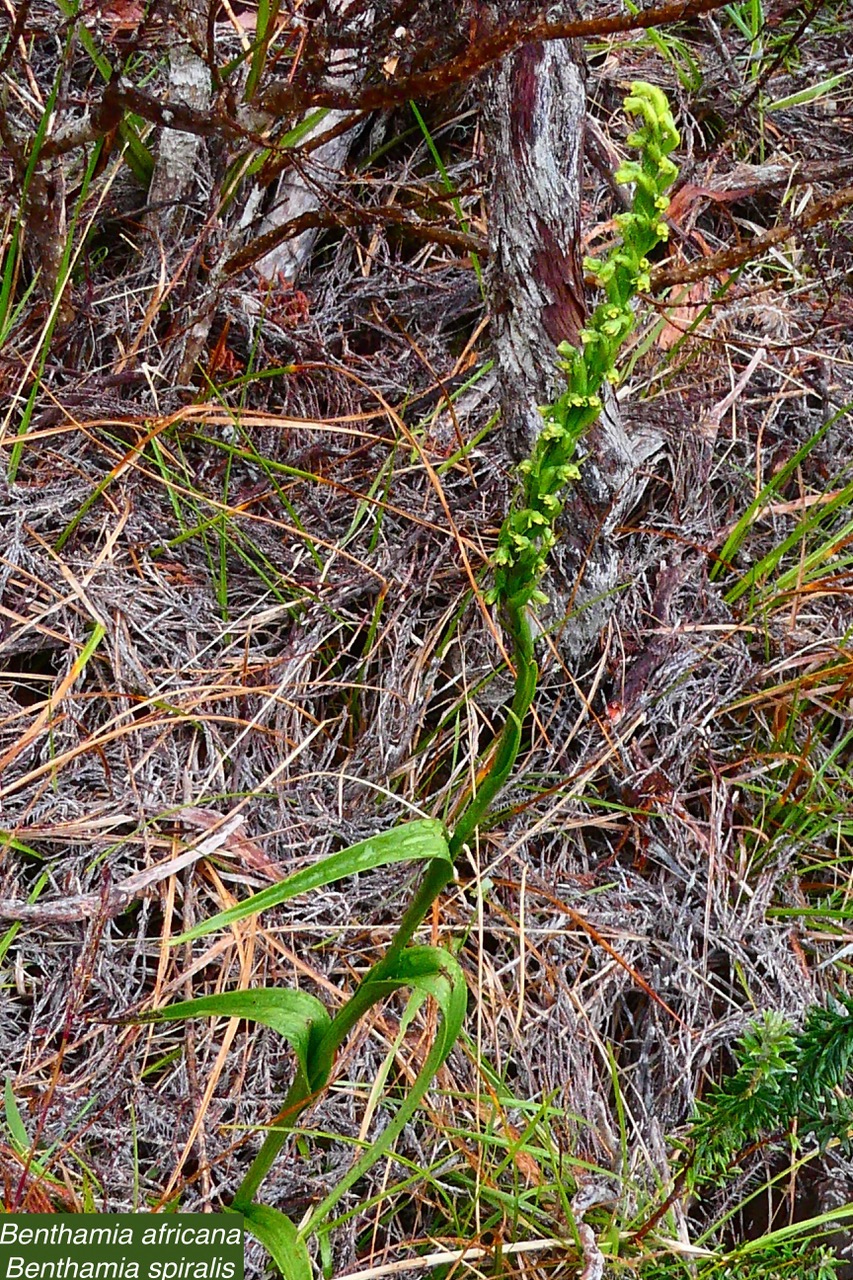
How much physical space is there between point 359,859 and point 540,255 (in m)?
0.99

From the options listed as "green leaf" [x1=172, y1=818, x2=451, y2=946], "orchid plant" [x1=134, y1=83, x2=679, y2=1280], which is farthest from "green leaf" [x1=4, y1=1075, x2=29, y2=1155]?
"green leaf" [x1=172, y1=818, x2=451, y2=946]

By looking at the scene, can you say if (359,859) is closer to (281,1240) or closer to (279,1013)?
(279,1013)

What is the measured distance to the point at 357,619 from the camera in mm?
1771

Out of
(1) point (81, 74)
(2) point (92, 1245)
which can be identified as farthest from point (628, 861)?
(1) point (81, 74)

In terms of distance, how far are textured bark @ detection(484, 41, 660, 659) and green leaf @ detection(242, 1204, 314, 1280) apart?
0.97 meters

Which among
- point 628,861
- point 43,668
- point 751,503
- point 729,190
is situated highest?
point 729,190

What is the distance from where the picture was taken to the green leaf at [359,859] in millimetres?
976

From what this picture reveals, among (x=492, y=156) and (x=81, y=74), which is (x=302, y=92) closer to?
(x=492, y=156)

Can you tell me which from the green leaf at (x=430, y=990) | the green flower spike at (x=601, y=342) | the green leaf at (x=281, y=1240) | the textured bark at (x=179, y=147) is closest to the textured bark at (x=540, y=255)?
the textured bark at (x=179, y=147)

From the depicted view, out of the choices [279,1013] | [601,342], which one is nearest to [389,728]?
[279,1013]

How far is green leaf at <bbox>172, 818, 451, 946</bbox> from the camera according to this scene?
0.98m

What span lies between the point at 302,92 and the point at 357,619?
801mm

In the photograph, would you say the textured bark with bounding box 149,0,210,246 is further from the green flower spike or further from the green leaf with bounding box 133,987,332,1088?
the green leaf with bounding box 133,987,332,1088

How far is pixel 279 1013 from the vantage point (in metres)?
1.07
